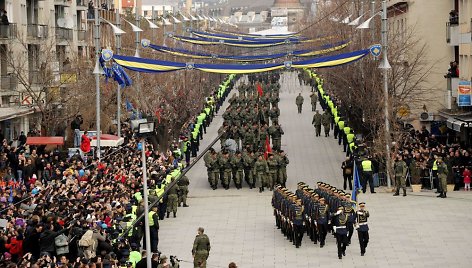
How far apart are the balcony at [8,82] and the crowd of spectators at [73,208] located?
46.2ft

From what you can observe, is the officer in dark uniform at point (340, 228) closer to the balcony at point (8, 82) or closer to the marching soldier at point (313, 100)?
the balcony at point (8, 82)

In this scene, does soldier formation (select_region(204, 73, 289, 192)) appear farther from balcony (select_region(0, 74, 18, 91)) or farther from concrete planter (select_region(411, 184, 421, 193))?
balcony (select_region(0, 74, 18, 91))

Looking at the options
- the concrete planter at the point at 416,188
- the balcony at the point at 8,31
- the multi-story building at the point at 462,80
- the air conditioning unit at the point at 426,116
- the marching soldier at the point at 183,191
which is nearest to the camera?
the marching soldier at the point at 183,191

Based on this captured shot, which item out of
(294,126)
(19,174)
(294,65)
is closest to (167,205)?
(19,174)

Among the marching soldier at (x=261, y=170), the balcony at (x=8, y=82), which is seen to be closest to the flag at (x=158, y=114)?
the balcony at (x=8, y=82)

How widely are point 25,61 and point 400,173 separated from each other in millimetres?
23452

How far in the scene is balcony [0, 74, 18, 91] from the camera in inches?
2445

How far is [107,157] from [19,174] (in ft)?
20.1

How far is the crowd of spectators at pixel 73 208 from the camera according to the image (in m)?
29.8

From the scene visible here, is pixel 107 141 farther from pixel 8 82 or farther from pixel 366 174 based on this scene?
pixel 8 82

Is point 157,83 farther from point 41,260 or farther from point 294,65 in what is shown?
point 41,260

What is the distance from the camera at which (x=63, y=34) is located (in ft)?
257

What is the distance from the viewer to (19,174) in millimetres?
43219

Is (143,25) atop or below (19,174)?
atop
